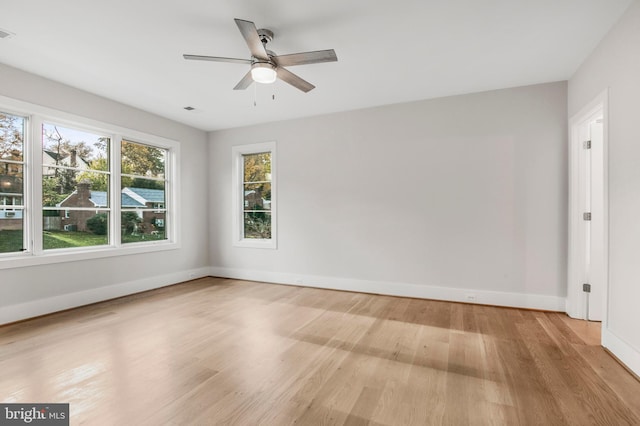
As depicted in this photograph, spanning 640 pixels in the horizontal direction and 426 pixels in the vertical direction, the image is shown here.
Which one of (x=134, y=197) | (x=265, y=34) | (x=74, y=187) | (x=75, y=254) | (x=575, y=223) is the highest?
(x=265, y=34)

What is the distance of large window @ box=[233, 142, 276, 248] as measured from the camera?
17.6 ft

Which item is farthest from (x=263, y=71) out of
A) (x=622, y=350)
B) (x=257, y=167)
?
(x=622, y=350)

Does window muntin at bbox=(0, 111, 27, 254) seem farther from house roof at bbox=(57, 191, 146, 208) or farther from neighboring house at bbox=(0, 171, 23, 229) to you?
house roof at bbox=(57, 191, 146, 208)

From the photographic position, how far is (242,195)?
18.8 feet

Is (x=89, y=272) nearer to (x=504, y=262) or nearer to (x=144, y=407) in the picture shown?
(x=144, y=407)

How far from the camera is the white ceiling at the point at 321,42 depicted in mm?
2312

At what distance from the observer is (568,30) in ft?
8.43

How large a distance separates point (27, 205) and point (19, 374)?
7.06 feet

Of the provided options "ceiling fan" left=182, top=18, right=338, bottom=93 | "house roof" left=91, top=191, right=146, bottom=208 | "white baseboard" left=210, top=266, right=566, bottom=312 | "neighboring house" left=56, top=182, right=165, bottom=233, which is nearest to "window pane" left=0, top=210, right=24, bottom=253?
"neighboring house" left=56, top=182, right=165, bottom=233

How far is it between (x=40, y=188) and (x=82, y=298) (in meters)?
1.51

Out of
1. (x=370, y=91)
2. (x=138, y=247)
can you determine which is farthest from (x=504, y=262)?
(x=138, y=247)

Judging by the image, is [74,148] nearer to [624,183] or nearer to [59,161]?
[59,161]

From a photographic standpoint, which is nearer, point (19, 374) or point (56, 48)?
point (19, 374)

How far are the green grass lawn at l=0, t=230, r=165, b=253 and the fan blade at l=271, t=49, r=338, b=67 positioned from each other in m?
3.64
